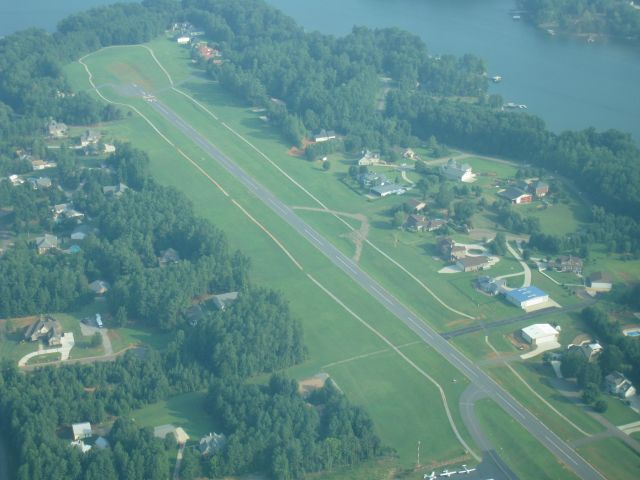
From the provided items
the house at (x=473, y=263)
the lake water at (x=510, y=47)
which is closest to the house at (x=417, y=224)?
the house at (x=473, y=263)

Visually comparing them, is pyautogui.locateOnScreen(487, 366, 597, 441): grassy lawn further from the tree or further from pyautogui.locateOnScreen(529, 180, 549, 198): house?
pyautogui.locateOnScreen(529, 180, 549, 198): house

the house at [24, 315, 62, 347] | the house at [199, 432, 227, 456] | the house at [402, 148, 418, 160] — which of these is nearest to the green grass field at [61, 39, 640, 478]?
the house at [24, 315, 62, 347]

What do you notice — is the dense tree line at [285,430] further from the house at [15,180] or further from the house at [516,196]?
the house at [15,180]

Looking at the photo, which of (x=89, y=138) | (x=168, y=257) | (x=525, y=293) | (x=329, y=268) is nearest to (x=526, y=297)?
(x=525, y=293)

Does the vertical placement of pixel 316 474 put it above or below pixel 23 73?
below

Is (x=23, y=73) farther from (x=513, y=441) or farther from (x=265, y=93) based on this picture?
(x=513, y=441)

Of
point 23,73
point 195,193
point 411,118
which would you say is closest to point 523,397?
point 195,193
